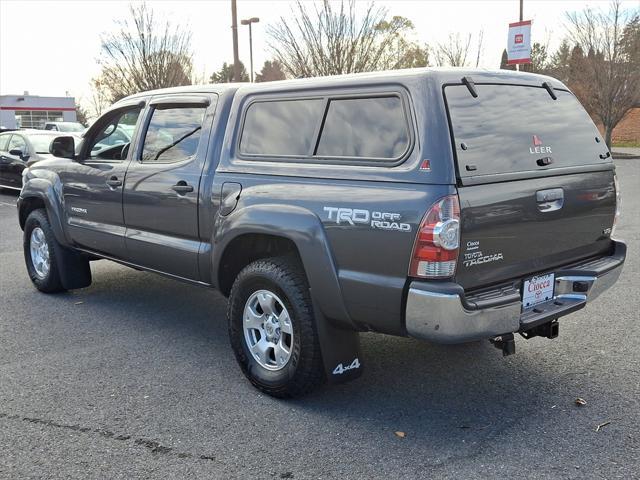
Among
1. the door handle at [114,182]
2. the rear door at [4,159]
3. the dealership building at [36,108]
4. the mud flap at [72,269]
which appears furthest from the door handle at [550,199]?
the dealership building at [36,108]

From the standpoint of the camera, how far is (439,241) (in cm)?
317

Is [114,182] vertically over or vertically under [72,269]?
over

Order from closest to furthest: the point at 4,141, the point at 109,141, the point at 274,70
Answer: the point at 109,141, the point at 4,141, the point at 274,70

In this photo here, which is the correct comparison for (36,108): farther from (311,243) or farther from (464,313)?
(464,313)

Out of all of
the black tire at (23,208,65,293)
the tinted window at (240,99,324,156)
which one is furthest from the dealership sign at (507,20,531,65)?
the tinted window at (240,99,324,156)

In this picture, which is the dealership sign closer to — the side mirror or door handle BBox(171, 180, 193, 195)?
the side mirror

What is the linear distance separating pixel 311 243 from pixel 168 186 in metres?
1.58

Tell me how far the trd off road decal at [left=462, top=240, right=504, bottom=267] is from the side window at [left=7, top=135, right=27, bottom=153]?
12.9 meters

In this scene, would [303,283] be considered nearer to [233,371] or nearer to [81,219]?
[233,371]

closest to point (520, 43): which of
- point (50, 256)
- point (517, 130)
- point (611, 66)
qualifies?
point (611, 66)

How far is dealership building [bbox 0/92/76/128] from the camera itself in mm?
56219

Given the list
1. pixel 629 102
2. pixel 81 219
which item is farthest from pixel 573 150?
pixel 629 102

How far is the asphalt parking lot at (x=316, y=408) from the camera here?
320cm

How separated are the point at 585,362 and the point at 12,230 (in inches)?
356
